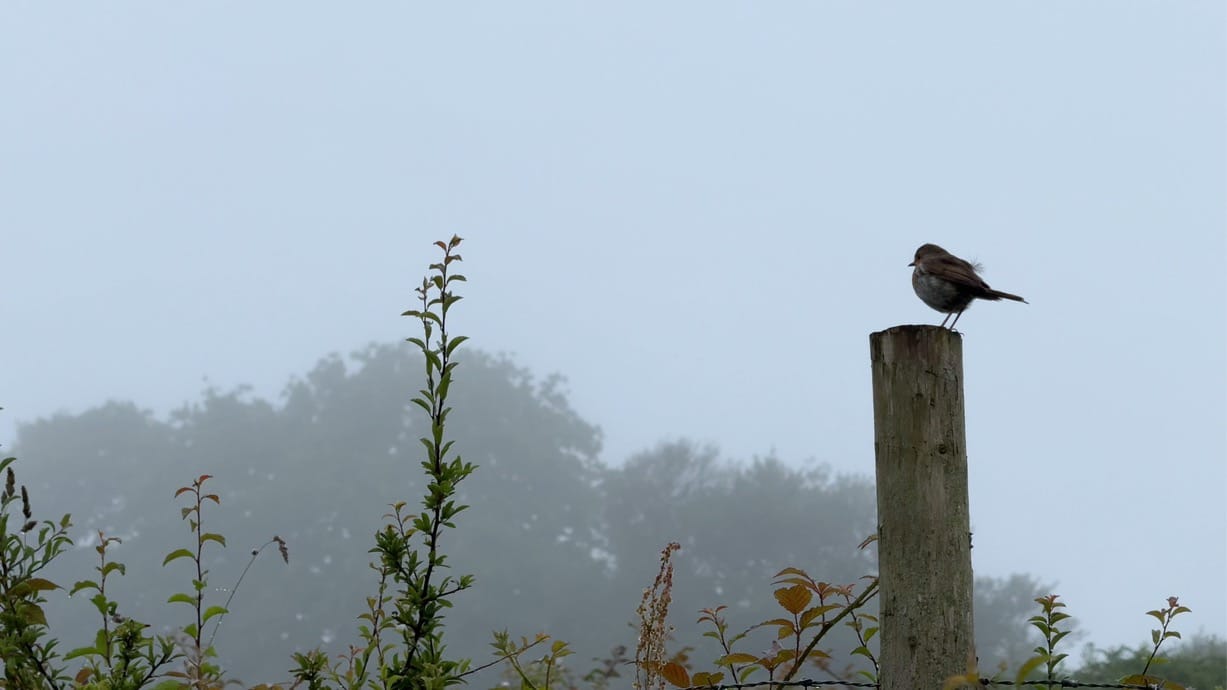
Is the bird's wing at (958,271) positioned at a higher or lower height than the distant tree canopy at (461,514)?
lower

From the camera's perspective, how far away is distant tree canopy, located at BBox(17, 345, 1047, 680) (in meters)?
→ 55.3

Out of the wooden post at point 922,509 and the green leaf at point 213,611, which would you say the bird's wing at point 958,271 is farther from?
the green leaf at point 213,611

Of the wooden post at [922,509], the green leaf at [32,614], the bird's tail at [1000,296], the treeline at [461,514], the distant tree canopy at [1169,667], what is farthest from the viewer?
the treeline at [461,514]

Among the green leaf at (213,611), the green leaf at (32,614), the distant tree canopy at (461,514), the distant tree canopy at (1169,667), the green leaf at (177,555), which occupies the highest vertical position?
the distant tree canopy at (461,514)

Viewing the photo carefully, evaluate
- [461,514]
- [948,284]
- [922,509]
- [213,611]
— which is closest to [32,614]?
[213,611]

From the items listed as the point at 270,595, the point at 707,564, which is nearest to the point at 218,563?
the point at 270,595

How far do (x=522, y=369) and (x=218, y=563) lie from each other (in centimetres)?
2118

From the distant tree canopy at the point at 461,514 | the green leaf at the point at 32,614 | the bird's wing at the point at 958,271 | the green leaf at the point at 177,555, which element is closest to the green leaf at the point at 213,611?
the green leaf at the point at 177,555

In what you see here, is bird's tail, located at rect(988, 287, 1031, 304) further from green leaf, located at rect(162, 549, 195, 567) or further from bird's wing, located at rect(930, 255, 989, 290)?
green leaf, located at rect(162, 549, 195, 567)

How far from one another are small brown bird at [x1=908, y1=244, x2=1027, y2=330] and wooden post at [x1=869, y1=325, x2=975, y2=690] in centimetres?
162

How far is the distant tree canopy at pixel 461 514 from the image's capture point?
5534 centimetres

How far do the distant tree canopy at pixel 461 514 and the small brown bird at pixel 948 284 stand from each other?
1643 inches

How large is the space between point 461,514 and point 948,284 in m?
53.7

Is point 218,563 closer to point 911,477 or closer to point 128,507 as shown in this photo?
point 128,507
